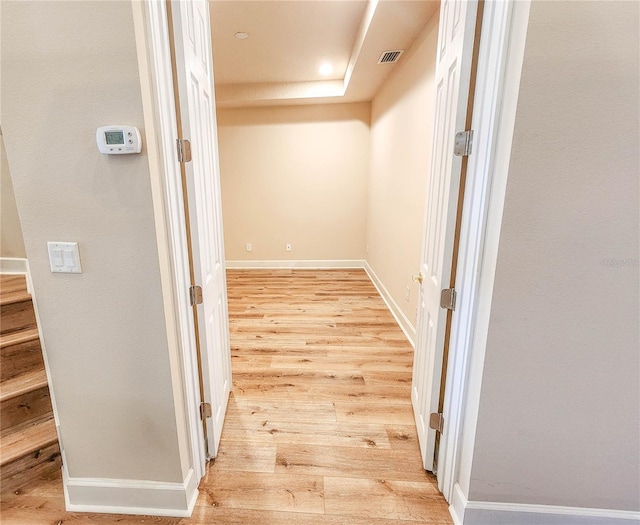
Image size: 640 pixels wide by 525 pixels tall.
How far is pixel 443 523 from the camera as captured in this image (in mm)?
1258

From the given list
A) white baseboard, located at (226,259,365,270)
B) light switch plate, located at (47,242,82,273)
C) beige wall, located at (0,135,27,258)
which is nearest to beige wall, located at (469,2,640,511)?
light switch plate, located at (47,242,82,273)

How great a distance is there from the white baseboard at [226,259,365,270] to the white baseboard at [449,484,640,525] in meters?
4.00

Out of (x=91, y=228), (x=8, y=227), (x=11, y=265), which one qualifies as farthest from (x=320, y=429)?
(x=8, y=227)

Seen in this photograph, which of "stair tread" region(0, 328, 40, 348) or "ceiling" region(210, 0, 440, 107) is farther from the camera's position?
"ceiling" region(210, 0, 440, 107)

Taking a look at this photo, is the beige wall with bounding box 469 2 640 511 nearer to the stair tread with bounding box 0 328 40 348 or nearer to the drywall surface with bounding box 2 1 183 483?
the drywall surface with bounding box 2 1 183 483

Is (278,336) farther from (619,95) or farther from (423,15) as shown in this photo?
(423,15)

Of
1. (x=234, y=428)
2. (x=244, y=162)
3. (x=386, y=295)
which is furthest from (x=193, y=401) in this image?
(x=244, y=162)

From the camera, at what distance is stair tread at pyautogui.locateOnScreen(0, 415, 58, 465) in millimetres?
1388

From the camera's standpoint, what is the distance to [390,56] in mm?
2840

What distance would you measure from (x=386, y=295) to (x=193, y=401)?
2.68 meters

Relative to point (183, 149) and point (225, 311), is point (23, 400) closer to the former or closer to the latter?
point (225, 311)

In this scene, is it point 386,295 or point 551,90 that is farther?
point 386,295

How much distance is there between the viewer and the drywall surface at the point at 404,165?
2373 mm

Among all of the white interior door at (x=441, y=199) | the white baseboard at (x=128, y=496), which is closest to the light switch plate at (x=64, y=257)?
the white baseboard at (x=128, y=496)
